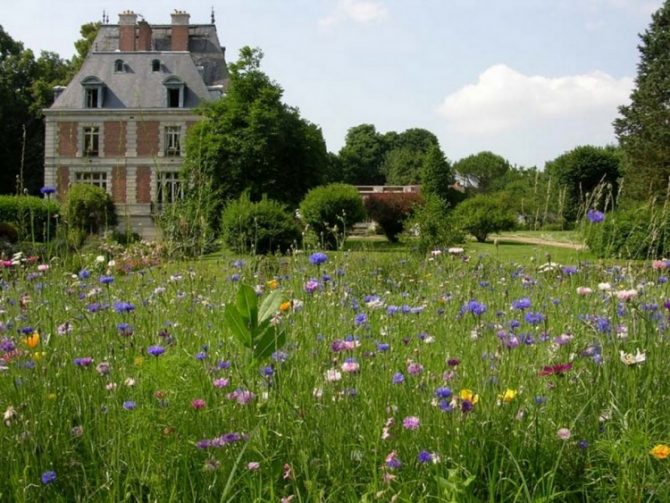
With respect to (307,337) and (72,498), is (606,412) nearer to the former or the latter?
(307,337)

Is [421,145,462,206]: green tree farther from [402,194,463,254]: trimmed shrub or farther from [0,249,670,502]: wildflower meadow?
[0,249,670,502]: wildflower meadow

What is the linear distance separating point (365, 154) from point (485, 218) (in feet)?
157

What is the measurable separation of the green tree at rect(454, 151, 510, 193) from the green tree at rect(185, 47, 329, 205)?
47.0 metres

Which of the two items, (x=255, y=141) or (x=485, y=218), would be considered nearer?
(x=485, y=218)

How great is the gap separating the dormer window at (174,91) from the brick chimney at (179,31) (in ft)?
15.2

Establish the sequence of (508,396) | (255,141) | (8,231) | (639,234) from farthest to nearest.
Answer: (255,141)
(8,231)
(639,234)
(508,396)

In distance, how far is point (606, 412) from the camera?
2230 millimetres

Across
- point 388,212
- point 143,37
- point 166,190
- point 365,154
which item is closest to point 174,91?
point 143,37

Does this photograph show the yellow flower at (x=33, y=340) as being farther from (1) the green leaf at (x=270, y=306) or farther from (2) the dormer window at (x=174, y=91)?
(2) the dormer window at (x=174, y=91)

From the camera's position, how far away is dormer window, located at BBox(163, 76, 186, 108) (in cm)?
3353

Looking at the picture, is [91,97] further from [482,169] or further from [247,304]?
[482,169]

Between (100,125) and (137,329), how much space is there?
32462 mm

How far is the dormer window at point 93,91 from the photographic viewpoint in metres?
33.5

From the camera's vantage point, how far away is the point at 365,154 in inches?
2847
